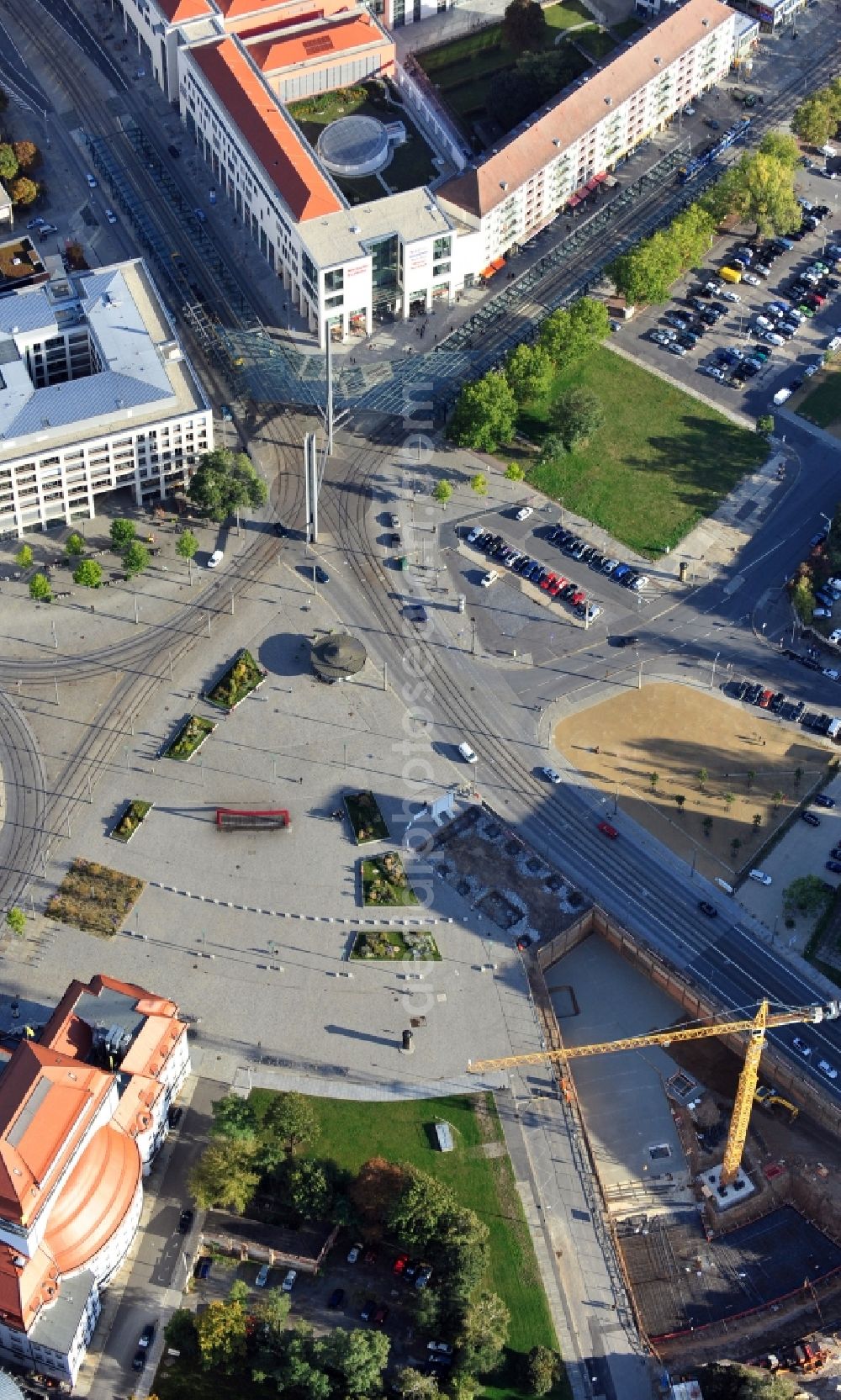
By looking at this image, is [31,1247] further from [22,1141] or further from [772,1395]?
[772,1395]

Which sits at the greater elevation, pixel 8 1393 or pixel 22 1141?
pixel 22 1141

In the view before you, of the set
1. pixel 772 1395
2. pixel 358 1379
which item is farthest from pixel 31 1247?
pixel 772 1395

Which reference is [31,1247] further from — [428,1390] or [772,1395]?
[772,1395]

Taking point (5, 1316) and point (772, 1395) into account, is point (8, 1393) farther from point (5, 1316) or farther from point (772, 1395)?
point (772, 1395)

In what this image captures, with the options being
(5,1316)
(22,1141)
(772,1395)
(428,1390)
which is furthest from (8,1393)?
(772,1395)

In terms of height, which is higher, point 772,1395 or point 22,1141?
point 22,1141

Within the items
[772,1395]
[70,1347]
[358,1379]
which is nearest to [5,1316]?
[70,1347]

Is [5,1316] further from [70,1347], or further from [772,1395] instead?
[772,1395]
